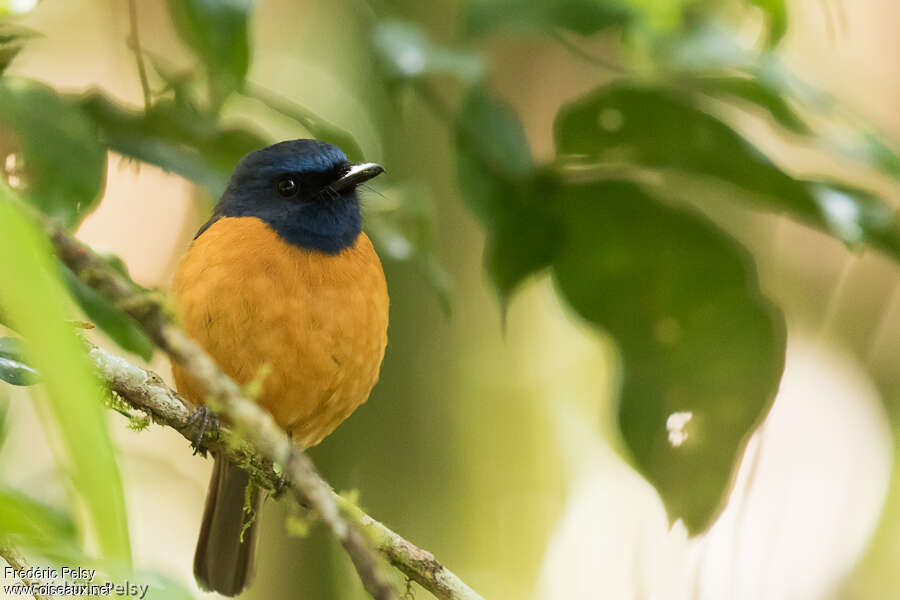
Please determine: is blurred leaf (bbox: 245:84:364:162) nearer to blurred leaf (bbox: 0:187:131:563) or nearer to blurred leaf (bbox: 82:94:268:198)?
blurred leaf (bbox: 82:94:268:198)

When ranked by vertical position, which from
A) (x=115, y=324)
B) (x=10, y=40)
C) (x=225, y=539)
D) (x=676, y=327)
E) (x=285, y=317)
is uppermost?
(x=10, y=40)

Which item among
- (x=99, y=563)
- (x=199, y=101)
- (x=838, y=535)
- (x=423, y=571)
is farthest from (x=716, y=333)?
(x=838, y=535)

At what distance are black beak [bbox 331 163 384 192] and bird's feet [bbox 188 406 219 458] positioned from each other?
1120 millimetres

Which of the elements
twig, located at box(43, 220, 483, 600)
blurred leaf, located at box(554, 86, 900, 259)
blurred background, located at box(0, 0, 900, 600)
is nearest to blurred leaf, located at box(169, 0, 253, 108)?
blurred leaf, located at box(554, 86, 900, 259)

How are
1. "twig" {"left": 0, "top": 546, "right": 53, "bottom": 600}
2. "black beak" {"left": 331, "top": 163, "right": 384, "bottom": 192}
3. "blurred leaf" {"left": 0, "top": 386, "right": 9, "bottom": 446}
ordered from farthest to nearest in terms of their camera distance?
"black beak" {"left": 331, "top": 163, "right": 384, "bottom": 192} → "blurred leaf" {"left": 0, "top": 386, "right": 9, "bottom": 446} → "twig" {"left": 0, "top": 546, "right": 53, "bottom": 600}

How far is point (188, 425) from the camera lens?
2.47m

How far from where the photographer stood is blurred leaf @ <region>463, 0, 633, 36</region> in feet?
9.42

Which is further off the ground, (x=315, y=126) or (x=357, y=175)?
(x=315, y=126)

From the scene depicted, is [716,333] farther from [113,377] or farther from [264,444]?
[264,444]

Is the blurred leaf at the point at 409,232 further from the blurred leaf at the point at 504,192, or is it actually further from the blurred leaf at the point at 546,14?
the blurred leaf at the point at 546,14

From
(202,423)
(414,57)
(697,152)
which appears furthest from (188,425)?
(697,152)

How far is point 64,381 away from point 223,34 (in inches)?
81.2

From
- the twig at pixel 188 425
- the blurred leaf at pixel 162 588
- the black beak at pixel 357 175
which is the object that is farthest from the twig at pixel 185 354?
the black beak at pixel 357 175

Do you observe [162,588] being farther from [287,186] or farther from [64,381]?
[287,186]
